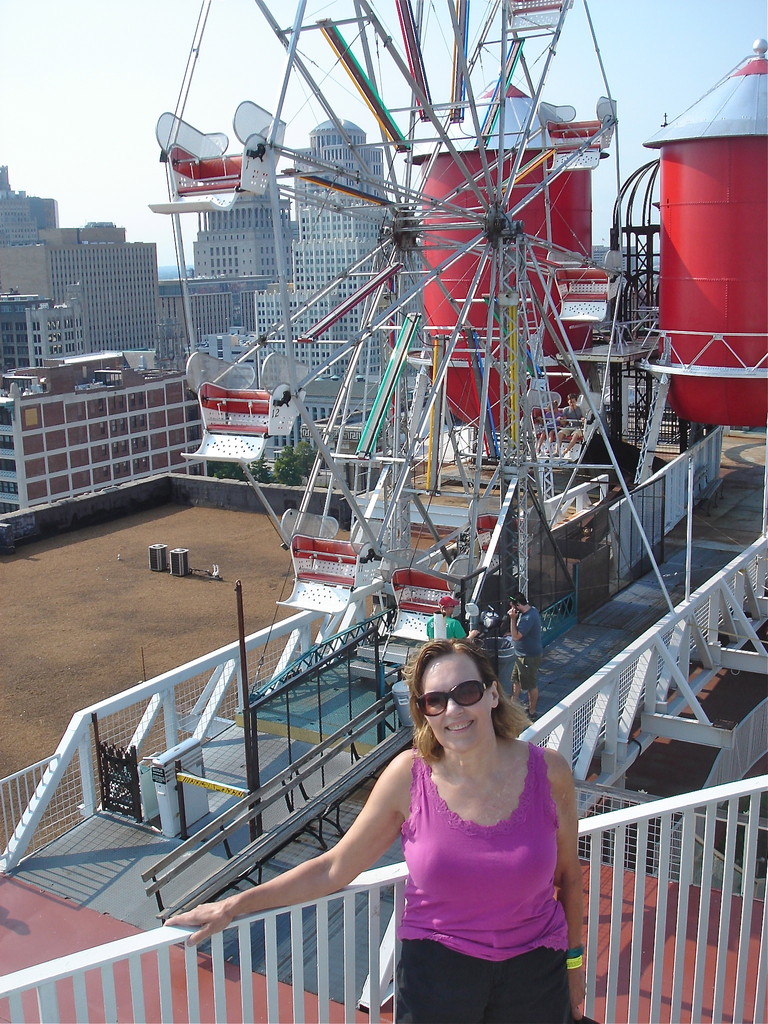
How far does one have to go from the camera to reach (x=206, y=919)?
3598 millimetres

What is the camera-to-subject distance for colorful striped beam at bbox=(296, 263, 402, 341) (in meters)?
13.9

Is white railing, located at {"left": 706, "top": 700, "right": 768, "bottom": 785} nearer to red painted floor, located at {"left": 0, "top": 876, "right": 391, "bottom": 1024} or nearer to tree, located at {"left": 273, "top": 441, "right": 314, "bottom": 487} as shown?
red painted floor, located at {"left": 0, "top": 876, "right": 391, "bottom": 1024}

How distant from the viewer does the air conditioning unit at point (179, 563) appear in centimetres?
2189

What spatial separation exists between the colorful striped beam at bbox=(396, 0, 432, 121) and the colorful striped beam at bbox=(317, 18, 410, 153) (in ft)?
1.60

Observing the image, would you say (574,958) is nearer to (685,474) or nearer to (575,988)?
(575,988)

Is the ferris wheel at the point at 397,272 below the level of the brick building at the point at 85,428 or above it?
above

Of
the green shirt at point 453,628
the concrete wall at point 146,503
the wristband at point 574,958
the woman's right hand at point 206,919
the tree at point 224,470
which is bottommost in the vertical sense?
the tree at point 224,470

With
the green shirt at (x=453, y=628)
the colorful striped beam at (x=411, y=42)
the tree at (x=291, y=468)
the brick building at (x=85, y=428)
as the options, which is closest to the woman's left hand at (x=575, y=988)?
the green shirt at (x=453, y=628)

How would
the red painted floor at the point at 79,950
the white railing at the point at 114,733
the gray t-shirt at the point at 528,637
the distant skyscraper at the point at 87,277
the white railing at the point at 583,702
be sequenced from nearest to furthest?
the red painted floor at the point at 79,950 → the white railing at the point at 114,733 → the white railing at the point at 583,702 → the gray t-shirt at the point at 528,637 → the distant skyscraper at the point at 87,277

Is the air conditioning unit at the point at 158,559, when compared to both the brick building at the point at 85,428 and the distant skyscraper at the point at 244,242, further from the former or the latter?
the distant skyscraper at the point at 244,242

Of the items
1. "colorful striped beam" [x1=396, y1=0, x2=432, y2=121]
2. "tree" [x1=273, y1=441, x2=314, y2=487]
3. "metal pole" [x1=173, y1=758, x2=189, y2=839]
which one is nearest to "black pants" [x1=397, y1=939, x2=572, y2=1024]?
"metal pole" [x1=173, y1=758, x2=189, y2=839]

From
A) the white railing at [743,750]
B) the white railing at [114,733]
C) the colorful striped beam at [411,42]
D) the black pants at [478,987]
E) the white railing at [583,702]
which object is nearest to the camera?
the black pants at [478,987]

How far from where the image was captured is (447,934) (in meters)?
3.79

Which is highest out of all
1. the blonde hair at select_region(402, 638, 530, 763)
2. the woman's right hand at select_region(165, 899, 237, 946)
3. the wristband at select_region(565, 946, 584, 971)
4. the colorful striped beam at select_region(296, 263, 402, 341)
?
the colorful striped beam at select_region(296, 263, 402, 341)
